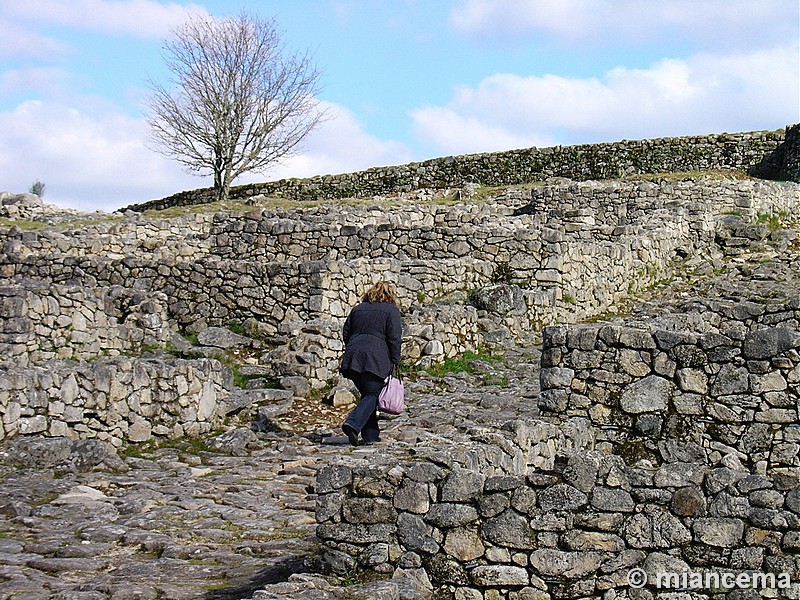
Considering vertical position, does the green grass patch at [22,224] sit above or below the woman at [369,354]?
above

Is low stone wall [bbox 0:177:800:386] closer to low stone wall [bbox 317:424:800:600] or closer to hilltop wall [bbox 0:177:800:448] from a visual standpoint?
hilltop wall [bbox 0:177:800:448]

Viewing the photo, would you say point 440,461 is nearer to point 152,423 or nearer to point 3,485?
point 3,485

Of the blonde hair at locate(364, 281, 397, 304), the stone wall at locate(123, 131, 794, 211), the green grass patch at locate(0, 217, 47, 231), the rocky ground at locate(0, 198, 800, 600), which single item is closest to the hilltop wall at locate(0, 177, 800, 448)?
the rocky ground at locate(0, 198, 800, 600)

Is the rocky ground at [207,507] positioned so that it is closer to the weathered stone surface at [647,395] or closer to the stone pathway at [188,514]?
the stone pathway at [188,514]

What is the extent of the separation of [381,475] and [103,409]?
530 cm

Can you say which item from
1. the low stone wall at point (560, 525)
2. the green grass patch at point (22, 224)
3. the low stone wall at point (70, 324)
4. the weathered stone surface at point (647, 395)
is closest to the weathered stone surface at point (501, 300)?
the low stone wall at point (70, 324)

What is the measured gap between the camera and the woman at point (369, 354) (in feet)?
33.9

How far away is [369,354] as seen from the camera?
409 inches

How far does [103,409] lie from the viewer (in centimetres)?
1032

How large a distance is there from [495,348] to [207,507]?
7.91 m

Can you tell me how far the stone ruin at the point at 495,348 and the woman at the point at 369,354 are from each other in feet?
4.44

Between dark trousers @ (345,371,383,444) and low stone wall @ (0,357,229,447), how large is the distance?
6.50 feet

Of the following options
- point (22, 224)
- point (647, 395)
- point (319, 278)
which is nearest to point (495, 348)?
point (319, 278)

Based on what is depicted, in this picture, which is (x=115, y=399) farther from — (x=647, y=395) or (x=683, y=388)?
(x=683, y=388)
